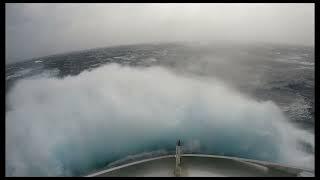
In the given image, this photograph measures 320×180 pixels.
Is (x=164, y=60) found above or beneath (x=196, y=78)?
above

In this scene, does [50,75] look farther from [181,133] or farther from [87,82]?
[181,133]

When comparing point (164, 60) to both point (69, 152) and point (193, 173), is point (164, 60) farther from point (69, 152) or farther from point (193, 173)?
point (193, 173)

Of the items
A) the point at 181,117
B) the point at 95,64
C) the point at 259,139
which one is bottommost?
the point at 259,139

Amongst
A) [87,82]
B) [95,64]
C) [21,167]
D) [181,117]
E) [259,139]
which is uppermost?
[95,64]

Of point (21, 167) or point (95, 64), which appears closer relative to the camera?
point (21, 167)

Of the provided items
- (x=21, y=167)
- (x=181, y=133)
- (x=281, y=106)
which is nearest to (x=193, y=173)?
(x=181, y=133)

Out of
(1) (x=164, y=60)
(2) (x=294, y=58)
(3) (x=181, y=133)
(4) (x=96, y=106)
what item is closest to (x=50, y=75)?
(4) (x=96, y=106)

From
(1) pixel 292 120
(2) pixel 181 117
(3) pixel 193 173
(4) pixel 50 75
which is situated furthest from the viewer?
(4) pixel 50 75

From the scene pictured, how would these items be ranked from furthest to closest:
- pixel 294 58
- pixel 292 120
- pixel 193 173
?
pixel 294 58 < pixel 292 120 < pixel 193 173

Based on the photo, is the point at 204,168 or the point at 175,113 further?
the point at 175,113
